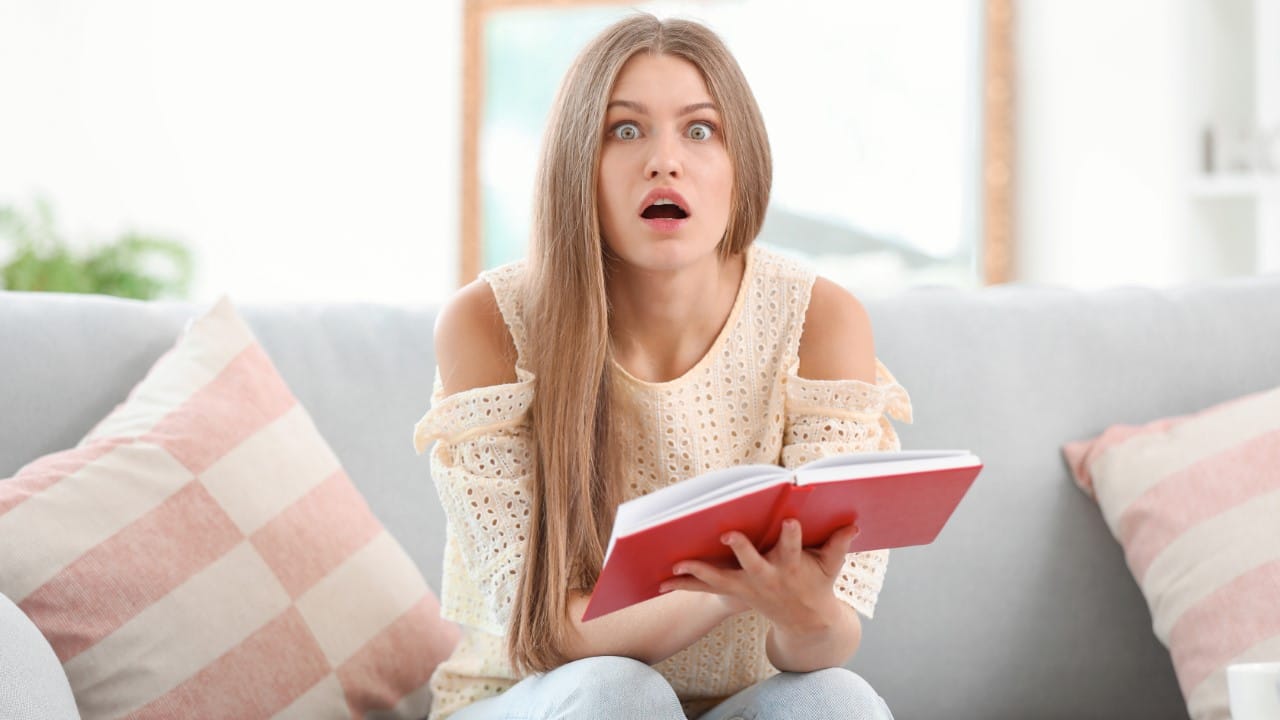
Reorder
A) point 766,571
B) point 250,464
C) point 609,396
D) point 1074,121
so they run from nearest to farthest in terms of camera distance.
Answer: point 766,571, point 609,396, point 250,464, point 1074,121

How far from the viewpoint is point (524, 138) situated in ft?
13.1

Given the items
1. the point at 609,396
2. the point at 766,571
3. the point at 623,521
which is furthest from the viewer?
the point at 609,396

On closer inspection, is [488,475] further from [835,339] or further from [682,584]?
[835,339]

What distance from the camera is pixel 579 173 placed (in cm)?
116

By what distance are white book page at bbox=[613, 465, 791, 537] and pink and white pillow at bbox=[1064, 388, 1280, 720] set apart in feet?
2.44

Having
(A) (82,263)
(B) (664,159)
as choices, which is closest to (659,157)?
(B) (664,159)

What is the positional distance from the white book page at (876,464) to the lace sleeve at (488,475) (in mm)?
391

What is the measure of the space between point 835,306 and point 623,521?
536mm

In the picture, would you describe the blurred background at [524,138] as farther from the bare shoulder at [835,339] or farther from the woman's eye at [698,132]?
the woman's eye at [698,132]

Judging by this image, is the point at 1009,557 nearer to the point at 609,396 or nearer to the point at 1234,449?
the point at 1234,449

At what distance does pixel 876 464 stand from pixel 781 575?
0.54ft

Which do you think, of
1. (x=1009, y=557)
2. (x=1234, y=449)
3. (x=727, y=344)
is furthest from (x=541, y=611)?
(x=1234, y=449)

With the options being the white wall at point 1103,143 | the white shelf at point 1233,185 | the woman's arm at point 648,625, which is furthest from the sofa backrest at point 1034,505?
the white wall at point 1103,143

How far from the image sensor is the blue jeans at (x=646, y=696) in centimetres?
102
